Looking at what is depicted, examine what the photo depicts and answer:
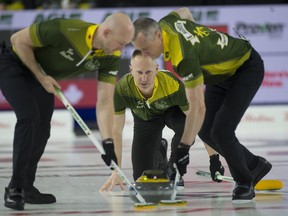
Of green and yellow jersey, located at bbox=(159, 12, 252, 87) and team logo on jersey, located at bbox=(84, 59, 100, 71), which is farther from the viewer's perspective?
team logo on jersey, located at bbox=(84, 59, 100, 71)

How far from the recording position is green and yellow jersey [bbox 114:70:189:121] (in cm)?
620

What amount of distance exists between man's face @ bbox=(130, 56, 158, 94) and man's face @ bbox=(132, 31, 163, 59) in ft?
1.54

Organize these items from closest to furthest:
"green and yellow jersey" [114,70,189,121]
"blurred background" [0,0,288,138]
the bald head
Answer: the bald head → "green and yellow jersey" [114,70,189,121] → "blurred background" [0,0,288,138]

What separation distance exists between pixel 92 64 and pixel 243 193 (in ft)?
4.50

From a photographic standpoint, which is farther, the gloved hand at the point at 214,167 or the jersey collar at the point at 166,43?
the gloved hand at the point at 214,167

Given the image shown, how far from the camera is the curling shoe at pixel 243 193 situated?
18.7ft

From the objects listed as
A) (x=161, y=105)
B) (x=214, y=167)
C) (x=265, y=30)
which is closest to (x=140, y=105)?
(x=161, y=105)

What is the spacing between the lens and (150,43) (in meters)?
5.12

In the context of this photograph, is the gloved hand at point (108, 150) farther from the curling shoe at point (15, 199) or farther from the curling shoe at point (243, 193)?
the curling shoe at point (243, 193)

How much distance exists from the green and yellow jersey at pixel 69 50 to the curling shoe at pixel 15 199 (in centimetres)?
82

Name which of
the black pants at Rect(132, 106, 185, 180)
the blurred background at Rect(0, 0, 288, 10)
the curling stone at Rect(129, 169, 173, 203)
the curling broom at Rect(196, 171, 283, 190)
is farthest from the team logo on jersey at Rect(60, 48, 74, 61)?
the blurred background at Rect(0, 0, 288, 10)

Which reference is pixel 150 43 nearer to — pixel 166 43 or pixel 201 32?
pixel 166 43

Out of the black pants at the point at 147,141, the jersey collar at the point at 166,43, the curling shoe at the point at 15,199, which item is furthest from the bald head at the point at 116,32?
the black pants at the point at 147,141

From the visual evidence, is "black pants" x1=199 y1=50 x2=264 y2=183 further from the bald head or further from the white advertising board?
the white advertising board
